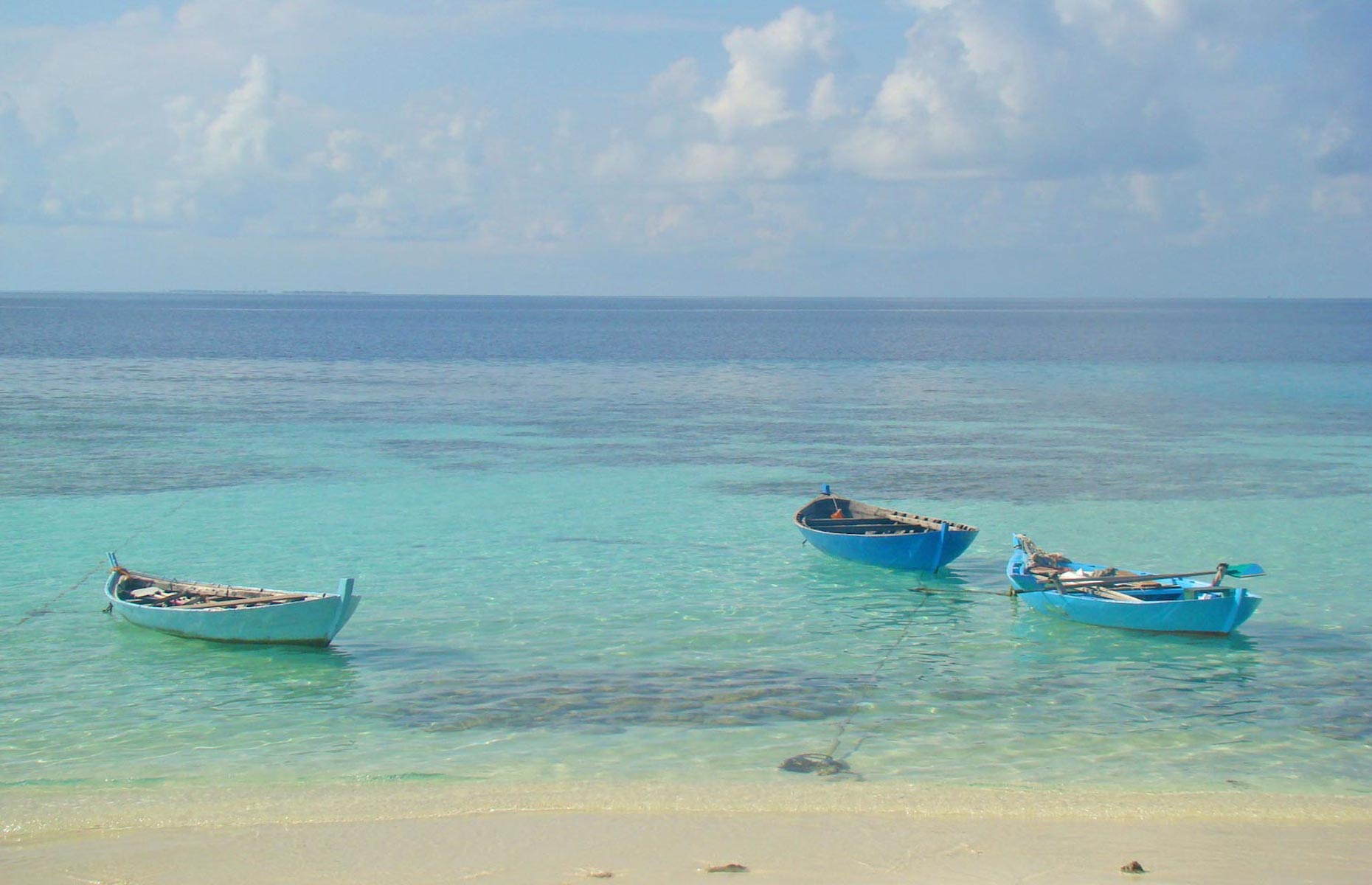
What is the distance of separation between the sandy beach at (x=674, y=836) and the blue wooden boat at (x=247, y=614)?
492 cm

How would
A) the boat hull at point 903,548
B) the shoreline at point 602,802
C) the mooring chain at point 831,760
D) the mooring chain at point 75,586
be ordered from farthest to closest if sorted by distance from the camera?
the boat hull at point 903,548, the mooring chain at point 75,586, the mooring chain at point 831,760, the shoreline at point 602,802

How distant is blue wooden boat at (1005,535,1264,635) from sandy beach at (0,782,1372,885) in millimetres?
5971

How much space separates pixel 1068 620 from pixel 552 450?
23856 mm

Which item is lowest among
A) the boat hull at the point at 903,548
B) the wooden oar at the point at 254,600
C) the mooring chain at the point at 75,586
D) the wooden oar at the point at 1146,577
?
the mooring chain at the point at 75,586

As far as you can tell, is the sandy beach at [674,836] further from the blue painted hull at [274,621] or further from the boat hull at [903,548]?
the boat hull at [903,548]

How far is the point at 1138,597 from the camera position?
20.0 meters

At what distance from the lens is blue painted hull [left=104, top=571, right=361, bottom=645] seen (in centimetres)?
1819

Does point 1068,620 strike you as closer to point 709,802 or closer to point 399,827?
point 709,802

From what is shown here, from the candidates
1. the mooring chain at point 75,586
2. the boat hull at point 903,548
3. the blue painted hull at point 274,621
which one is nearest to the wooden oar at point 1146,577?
the boat hull at point 903,548

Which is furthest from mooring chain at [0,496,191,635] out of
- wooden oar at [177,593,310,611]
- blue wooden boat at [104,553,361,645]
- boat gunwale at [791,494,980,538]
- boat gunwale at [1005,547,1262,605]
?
boat gunwale at [1005,547,1262,605]

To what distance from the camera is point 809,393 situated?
66.0 m


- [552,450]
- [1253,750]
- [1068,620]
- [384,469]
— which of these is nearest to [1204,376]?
[552,450]

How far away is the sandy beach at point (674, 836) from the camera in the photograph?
11.2 meters

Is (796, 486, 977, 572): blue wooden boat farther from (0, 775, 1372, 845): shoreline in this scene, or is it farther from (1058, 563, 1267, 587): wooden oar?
(0, 775, 1372, 845): shoreline
